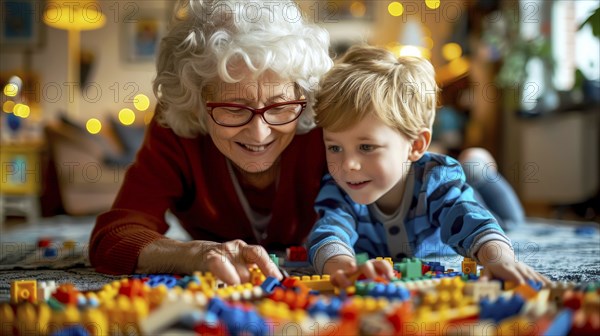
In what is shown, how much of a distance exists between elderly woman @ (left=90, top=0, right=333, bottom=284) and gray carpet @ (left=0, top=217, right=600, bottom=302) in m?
0.10

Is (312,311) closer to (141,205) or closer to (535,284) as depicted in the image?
(535,284)

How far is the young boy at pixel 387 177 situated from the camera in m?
1.21

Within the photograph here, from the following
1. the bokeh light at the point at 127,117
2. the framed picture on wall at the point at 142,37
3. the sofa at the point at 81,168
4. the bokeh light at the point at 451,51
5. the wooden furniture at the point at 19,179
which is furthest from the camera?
the framed picture on wall at the point at 142,37

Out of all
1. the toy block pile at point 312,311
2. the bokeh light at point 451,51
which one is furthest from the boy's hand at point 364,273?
the bokeh light at point 451,51

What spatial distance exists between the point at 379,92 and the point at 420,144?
161 mm

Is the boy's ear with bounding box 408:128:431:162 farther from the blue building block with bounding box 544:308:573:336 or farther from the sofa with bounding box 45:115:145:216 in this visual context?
the sofa with bounding box 45:115:145:216

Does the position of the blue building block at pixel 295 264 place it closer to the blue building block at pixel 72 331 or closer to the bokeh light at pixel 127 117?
the blue building block at pixel 72 331

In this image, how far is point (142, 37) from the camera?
615cm

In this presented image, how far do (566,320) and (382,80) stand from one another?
0.70m

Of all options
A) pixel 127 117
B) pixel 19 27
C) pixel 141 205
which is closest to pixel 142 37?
pixel 127 117

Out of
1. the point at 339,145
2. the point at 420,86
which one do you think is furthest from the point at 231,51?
the point at 420,86

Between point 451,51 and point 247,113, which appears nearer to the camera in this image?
point 247,113

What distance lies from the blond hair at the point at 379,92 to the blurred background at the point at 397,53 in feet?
7.09

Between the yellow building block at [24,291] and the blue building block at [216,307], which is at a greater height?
the blue building block at [216,307]
